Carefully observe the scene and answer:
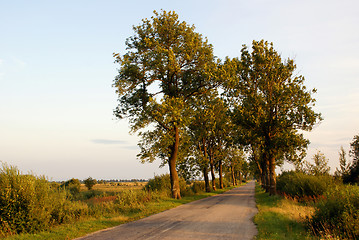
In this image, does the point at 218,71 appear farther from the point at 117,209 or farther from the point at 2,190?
the point at 2,190

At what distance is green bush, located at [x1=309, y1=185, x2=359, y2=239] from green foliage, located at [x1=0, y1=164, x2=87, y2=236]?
11545 millimetres

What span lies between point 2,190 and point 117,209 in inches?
324

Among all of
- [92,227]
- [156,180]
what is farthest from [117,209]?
[156,180]

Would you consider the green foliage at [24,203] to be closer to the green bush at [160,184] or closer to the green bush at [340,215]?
the green bush at [340,215]

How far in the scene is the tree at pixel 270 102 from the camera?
26703 millimetres

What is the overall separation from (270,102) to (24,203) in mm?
24060

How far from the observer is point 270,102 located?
92.2 ft

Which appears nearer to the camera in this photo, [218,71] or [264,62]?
[218,71]

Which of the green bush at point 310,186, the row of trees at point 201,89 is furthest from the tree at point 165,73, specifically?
the green bush at point 310,186

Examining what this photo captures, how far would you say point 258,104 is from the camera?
28109 mm

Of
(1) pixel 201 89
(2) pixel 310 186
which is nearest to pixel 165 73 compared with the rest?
(1) pixel 201 89

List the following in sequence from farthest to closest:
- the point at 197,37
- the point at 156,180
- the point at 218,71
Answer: the point at 156,180
the point at 197,37
the point at 218,71

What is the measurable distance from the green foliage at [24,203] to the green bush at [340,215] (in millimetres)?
11545

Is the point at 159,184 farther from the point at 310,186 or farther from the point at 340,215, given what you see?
the point at 340,215
